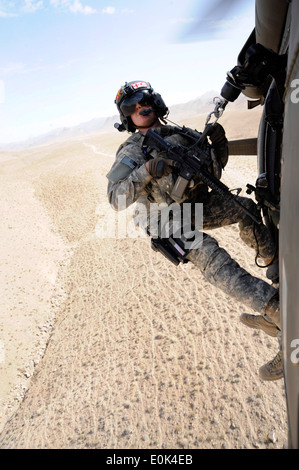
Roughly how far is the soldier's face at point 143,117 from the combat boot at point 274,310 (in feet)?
9.11

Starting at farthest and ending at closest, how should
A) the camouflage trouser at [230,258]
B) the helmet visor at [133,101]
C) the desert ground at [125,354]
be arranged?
1. the desert ground at [125,354]
2. the helmet visor at [133,101]
3. the camouflage trouser at [230,258]

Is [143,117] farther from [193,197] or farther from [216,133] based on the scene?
[193,197]

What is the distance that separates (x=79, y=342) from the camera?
9.83 m

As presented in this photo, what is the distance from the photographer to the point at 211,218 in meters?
4.98

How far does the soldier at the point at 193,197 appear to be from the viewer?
4113 millimetres

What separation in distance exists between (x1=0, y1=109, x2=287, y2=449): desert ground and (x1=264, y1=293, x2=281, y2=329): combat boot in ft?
6.38

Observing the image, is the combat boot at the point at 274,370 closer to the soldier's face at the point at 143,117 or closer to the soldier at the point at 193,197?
the soldier at the point at 193,197

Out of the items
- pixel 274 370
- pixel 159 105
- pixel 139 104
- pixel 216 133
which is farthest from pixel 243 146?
pixel 274 370

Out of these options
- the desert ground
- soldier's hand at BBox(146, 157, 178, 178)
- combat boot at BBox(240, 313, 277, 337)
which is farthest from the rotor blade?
the desert ground

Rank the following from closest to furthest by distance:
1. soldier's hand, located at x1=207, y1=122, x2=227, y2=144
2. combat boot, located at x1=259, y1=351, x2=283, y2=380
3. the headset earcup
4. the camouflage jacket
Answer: combat boot, located at x1=259, y1=351, x2=283, y2=380, the camouflage jacket, soldier's hand, located at x1=207, y1=122, x2=227, y2=144, the headset earcup

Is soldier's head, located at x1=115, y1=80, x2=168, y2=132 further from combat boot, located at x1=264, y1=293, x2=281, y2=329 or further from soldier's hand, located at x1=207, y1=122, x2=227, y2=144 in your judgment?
combat boot, located at x1=264, y1=293, x2=281, y2=329

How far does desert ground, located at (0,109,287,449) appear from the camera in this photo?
5641 mm

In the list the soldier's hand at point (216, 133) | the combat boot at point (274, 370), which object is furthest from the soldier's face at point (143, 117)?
the combat boot at point (274, 370)

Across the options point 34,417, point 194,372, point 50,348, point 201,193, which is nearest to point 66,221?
point 50,348
